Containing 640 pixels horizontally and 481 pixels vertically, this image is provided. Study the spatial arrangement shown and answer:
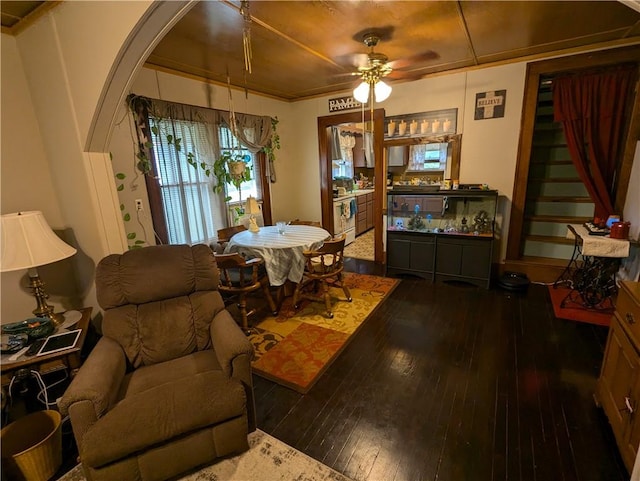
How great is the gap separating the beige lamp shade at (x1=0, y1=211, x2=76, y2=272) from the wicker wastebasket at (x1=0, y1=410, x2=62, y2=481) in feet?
2.80

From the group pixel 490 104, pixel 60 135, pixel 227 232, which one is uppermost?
pixel 490 104

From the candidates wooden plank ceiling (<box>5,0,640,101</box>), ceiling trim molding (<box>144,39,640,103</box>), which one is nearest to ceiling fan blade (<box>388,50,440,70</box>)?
wooden plank ceiling (<box>5,0,640,101</box>)

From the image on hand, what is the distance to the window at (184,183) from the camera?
10.6 feet

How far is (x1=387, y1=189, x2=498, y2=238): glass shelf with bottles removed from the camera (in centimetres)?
370

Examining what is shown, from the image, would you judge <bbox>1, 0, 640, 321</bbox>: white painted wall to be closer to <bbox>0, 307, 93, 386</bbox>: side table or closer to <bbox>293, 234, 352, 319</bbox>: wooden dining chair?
<bbox>0, 307, 93, 386</bbox>: side table

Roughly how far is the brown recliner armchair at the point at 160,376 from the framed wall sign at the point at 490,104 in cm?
350

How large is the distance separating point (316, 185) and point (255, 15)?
3.00m

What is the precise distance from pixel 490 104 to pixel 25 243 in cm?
446

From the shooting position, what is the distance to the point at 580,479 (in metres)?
1.51

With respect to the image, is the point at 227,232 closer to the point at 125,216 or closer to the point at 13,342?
→ the point at 125,216

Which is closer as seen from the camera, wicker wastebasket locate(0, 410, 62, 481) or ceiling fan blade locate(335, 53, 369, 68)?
wicker wastebasket locate(0, 410, 62, 481)

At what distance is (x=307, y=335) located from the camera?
284 cm

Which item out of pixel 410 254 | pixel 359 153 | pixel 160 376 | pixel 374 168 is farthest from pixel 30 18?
pixel 359 153

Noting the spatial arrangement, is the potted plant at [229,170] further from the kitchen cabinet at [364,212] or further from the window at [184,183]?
the kitchen cabinet at [364,212]
